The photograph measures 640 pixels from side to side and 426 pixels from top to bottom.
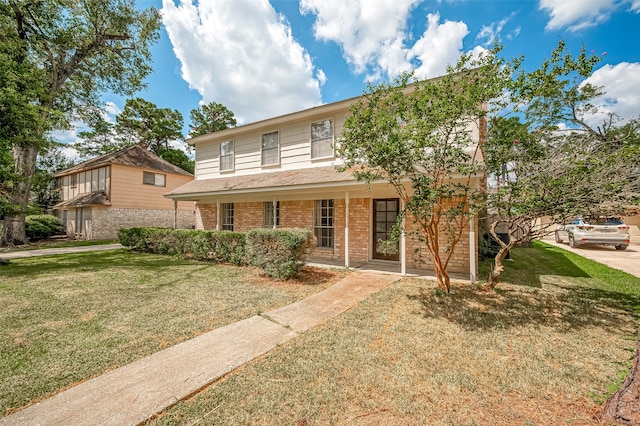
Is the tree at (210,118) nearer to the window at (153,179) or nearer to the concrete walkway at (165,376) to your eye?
the window at (153,179)

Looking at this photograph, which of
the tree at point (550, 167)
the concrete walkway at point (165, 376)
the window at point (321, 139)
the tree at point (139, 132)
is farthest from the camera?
the tree at point (139, 132)

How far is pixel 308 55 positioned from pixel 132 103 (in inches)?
1185

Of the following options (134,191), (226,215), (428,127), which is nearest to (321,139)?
(428,127)

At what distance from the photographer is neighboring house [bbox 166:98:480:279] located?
27.3 ft

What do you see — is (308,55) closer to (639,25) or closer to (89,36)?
(639,25)

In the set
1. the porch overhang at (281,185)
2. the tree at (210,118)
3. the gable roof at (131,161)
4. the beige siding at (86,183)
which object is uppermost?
the tree at (210,118)

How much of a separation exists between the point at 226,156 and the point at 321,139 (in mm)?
5564

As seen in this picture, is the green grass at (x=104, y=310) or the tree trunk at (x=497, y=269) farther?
the tree trunk at (x=497, y=269)

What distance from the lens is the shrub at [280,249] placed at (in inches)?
270

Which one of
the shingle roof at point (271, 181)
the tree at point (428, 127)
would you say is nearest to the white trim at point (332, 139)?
the shingle roof at point (271, 181)

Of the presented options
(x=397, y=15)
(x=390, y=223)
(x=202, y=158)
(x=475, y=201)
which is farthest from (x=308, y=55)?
(x=475, y=201)

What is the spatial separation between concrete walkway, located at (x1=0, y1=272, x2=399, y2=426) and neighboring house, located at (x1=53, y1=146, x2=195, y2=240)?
15.4m

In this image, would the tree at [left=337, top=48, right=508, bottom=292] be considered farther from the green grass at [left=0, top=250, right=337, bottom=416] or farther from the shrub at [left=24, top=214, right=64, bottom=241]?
the shrub at [left=24, top=214, right=64, bottom=241]

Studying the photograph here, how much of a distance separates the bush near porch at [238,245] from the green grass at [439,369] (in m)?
2.66
